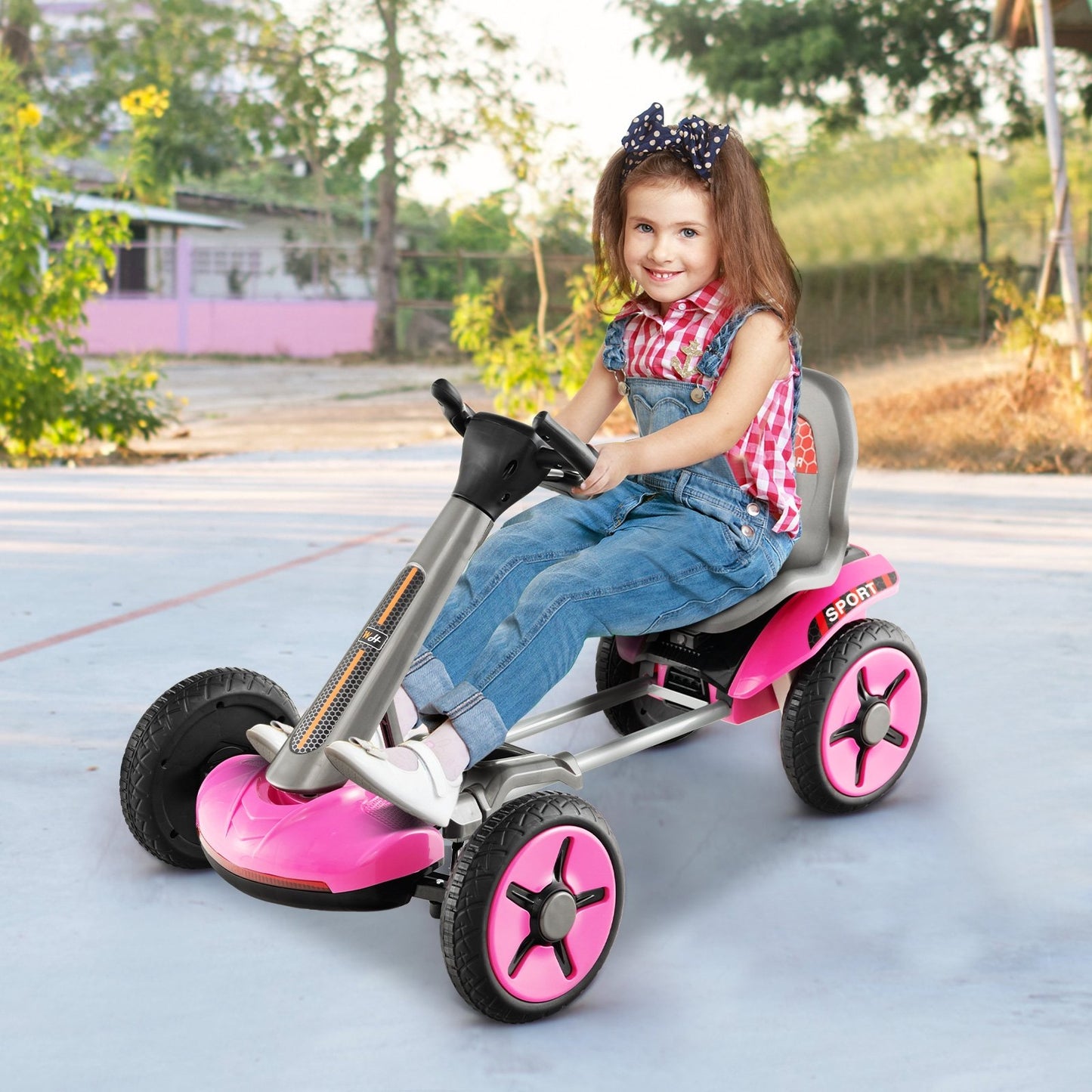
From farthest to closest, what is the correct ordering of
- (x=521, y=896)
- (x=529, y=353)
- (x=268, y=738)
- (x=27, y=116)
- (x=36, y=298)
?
(x=529, y=353), (x=36, y=298), (x=27, y=116), (x=268, y=738), (x=521, y=896)

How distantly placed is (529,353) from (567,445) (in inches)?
255

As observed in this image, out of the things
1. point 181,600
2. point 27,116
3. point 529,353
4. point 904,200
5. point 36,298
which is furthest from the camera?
point 904,200

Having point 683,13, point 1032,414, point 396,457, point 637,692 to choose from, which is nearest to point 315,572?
point 637,692

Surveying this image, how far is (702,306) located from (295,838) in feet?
3.35

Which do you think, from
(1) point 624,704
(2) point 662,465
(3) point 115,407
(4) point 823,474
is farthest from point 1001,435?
(2) point 662,465

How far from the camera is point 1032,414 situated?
7000mm

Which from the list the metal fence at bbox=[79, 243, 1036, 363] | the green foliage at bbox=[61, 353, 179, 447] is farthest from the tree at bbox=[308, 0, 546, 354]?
the green foliage at bbox=[61, 353, 179, 447]

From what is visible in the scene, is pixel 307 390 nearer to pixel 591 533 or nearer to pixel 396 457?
pixel 396 457

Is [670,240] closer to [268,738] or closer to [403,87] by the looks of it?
[268,738]

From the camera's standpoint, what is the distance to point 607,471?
1.70 metres

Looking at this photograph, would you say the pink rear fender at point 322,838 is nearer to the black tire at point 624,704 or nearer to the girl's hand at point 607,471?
the girl's hand at point 607,471

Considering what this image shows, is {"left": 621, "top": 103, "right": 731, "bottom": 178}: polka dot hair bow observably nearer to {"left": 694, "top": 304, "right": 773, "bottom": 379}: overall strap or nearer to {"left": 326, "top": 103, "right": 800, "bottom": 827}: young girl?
{"left": 326, "top": 103, "right": 800, "bottom": 827}: young girl

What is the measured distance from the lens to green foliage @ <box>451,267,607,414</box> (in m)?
7.99

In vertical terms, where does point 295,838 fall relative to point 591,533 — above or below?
below
